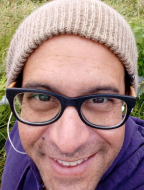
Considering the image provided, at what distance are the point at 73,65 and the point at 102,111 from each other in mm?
318

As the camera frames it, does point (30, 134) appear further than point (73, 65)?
Yes

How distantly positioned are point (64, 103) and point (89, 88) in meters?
0.16

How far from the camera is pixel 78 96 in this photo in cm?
104

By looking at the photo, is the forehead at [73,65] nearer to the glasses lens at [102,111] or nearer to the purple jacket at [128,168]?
the glasses lens at [102,111]

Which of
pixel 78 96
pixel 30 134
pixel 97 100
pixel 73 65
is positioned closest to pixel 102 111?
pixel 97 100

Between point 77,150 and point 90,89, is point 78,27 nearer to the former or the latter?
point 90,89

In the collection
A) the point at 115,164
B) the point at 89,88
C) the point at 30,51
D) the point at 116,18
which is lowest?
the point at 115,164

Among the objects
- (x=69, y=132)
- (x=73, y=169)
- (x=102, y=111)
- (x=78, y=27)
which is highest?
(x=78, y=27)

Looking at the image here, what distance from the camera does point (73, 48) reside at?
102 cm

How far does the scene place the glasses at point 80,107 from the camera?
3.40 ft

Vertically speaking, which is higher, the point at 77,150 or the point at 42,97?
the point at 42,97

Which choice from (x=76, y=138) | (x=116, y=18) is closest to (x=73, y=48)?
(x=116, y=18)

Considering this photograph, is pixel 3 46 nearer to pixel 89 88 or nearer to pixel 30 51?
pixel 30 51

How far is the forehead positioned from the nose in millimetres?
145
